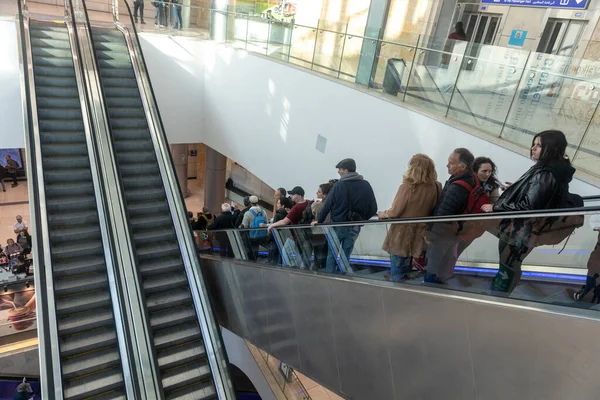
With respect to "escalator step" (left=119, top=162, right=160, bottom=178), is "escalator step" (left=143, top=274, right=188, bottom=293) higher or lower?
lower

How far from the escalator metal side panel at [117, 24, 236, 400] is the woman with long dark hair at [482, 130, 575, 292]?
3962 millimetres

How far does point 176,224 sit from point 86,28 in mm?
5382

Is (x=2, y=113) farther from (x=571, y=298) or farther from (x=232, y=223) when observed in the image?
(x=571, y=298)

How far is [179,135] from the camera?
13.0 metres

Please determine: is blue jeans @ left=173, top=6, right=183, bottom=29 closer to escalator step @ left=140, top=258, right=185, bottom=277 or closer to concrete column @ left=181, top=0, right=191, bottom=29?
concrete column @ left=181, top=0, right=191, bottom=29

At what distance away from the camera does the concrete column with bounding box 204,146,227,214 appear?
16.8 m

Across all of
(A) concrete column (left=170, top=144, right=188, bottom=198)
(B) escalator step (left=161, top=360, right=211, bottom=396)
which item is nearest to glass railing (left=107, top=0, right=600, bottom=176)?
(B) escalator step (left=161, top=360, right=211, bottom=396)

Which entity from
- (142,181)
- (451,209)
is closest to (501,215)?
(451,209)

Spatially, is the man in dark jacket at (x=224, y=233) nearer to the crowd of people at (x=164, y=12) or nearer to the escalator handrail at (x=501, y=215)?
the escalator handrail at (x=501, y=215)

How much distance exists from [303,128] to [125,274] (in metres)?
5.38

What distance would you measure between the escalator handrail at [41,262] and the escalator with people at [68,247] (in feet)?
0.04

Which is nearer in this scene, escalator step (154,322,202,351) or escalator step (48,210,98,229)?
escalator step (154,322,202,351)

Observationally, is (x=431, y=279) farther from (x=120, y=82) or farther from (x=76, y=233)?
(x=120, y=82)

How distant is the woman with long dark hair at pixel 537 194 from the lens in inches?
111
